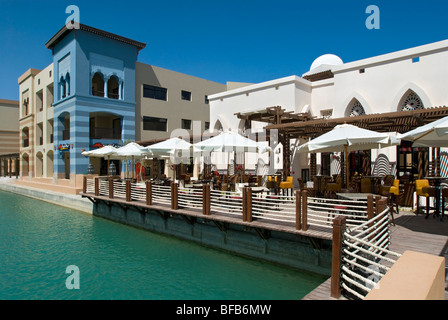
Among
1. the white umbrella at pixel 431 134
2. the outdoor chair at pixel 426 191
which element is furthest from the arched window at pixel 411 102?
the white umbrella at pixel 431 134

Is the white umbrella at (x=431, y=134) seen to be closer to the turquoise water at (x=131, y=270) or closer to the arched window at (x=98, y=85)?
the turquoise water at (x=131, y=270)

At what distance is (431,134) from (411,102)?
30.2ft

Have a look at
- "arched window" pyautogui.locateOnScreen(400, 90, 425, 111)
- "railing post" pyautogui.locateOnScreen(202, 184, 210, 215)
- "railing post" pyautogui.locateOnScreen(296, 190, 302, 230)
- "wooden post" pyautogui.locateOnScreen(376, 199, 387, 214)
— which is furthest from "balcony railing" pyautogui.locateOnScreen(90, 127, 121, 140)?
"wooden post" pyautogui.locateOnScreen(376, 199, 387, 214)

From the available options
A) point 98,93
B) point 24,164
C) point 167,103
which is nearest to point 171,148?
point 98,93

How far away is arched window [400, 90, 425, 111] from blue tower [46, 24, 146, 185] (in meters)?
19.4

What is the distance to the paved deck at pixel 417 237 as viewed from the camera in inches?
197

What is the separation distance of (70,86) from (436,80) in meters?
23.3

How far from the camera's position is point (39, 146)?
28.5 metres

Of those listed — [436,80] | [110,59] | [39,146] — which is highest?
[110,59]

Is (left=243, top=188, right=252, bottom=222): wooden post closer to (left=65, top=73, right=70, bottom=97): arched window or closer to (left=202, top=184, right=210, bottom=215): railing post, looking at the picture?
(left=202, top=184, right=210, bottom=215): railing post

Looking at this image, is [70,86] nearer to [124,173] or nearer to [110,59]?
[110,59]

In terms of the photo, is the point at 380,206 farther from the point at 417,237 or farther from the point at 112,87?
the point at 112,87

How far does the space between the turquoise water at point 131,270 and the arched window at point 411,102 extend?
1155 cm

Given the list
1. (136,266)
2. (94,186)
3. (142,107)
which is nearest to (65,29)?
(142,107)
